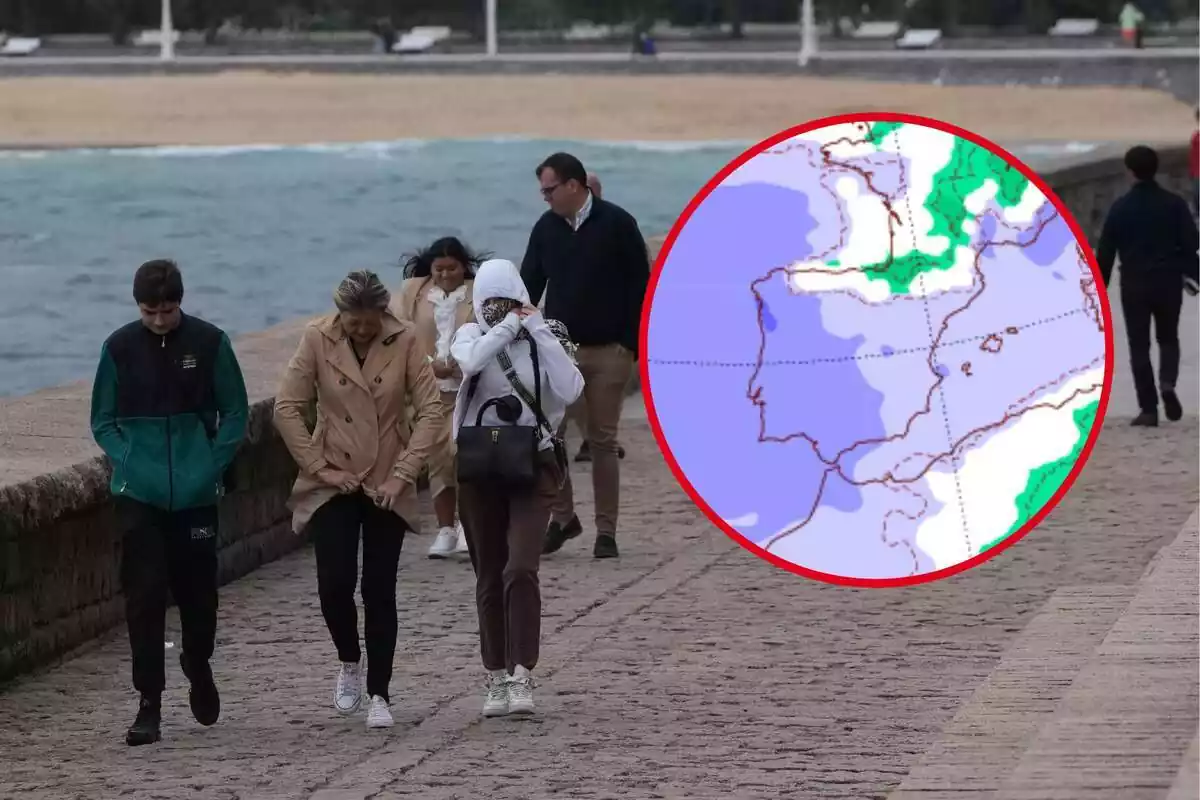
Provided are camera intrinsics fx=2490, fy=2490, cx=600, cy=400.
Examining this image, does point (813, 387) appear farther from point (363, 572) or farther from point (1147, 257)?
point (1147, 257)

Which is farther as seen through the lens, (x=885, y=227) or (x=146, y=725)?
(x=146, y=725)

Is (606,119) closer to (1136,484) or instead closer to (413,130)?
(413,130)

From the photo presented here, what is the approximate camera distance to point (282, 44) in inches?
3140

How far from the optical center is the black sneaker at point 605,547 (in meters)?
10.7

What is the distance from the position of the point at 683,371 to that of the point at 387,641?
196cm

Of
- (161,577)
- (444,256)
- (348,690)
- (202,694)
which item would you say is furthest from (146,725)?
(444,256)

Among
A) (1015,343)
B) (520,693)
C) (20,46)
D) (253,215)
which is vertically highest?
(1015,343)

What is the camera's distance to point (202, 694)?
7.74 meters

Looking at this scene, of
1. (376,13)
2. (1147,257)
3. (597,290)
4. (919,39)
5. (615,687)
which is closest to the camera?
(615,687)

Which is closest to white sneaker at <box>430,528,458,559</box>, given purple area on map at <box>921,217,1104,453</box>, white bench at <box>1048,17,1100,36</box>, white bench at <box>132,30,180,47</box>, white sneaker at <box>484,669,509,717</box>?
white sneaker at <box>484,669,509,717</box>

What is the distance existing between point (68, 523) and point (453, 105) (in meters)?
61.8

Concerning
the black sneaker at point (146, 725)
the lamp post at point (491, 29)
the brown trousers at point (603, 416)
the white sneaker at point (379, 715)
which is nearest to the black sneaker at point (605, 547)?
the brown trousers at point (603, 416)

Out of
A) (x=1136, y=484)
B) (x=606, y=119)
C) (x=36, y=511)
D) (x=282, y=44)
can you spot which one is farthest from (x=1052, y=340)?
(x=282, y=44)

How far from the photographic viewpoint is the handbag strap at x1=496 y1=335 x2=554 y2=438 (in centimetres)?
779
